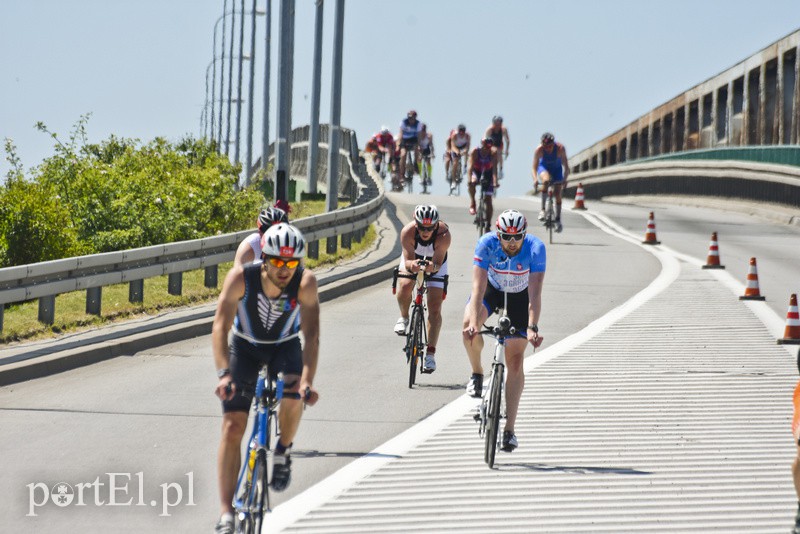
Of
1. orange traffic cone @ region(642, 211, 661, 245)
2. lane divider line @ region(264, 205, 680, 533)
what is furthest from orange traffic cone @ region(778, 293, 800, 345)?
orange traffic cone @ region(642, 211, 661, 245)

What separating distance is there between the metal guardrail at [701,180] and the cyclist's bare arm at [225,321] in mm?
29887

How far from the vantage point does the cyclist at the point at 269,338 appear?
7.40 metres

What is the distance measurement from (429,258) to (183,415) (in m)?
3.42

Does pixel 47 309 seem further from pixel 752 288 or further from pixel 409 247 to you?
pixel 752 288

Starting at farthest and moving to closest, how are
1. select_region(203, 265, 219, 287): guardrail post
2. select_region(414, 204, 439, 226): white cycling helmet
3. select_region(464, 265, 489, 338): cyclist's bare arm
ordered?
select_region(203, 265, 219, 287): guardrail post
select_region(414, 204, 439, 226): white cycling helmet
select_region(464, 265, 489, 338): cyclist's bare arm

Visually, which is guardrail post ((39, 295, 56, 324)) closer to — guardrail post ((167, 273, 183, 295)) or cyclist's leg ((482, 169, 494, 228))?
guardrail post ((167, 273, 183, 295))

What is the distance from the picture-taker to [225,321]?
7461 millimetres

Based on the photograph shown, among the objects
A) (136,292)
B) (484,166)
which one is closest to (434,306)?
(136,292)

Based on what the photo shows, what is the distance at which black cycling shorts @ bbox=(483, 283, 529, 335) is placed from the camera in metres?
10.5

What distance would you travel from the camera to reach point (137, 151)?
30109mm

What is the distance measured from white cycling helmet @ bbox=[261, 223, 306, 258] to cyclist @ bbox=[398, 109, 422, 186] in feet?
111

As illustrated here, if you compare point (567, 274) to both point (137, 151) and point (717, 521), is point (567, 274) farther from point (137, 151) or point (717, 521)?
point (717, 521)

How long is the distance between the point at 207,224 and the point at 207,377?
12.7m

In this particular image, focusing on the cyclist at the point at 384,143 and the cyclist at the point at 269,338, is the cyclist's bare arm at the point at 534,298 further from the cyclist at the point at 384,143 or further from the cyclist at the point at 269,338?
the cyclist at the point at 384,143
